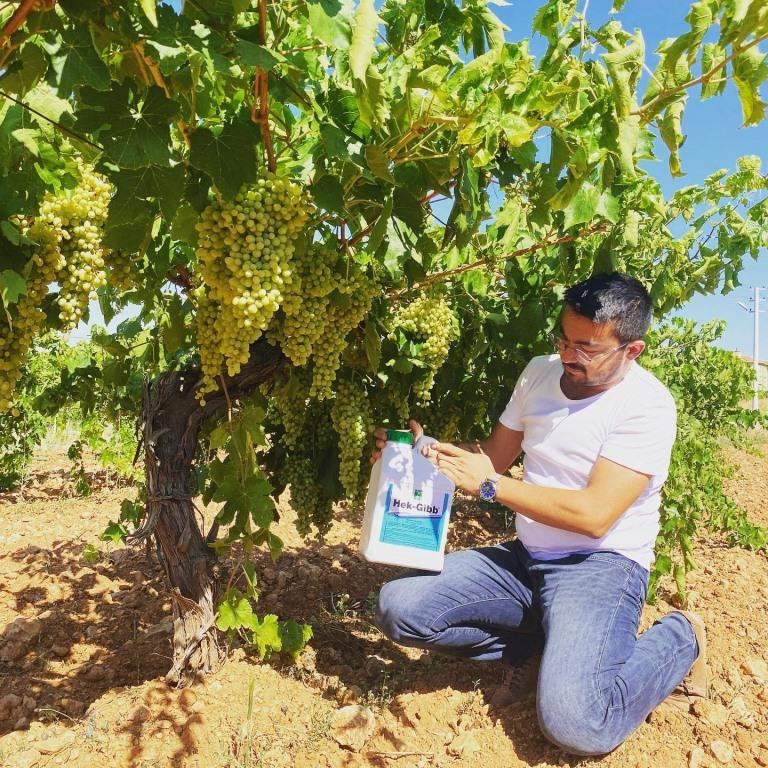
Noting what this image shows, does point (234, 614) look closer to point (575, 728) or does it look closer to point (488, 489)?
point (488, 489)

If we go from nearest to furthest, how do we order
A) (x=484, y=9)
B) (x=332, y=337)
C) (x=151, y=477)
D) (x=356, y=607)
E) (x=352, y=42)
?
(x=352, y=42) → (x=484, y=9) → (x=332, y=337) → (x=151, y=477) → (x=356, y=607)

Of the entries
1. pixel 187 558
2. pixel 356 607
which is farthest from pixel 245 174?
pixel 356 607

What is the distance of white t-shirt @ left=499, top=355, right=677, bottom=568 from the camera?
2.53 m

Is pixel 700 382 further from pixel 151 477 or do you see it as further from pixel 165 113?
pixel 165 113

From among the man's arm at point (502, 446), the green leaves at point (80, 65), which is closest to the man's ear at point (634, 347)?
the man's arm at point (502, 446)

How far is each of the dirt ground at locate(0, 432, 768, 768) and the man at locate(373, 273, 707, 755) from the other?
19 cm

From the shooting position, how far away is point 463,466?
2.52m

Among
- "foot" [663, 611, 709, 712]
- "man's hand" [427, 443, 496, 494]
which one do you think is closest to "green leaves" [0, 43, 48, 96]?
"man's hand" [427, 443, 496, 494]

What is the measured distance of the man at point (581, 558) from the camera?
243 cm

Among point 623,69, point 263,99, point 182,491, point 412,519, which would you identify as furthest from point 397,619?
point 623,69

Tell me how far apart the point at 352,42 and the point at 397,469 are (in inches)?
64.3

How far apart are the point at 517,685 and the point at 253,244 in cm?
208

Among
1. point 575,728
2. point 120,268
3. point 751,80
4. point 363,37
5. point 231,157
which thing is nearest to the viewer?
point 363,37

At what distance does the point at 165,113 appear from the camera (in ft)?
5.39
